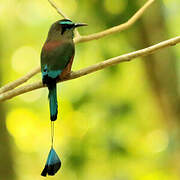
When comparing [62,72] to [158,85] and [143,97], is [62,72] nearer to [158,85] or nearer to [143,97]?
[158,85]

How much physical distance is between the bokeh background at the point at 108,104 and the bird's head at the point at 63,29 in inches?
39.4

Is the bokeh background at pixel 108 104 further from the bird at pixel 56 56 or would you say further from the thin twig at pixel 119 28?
the thin twig at pixel 119 28

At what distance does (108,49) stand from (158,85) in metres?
1.05

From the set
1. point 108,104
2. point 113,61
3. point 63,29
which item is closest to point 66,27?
point 63,29

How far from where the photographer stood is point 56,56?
4027 mm

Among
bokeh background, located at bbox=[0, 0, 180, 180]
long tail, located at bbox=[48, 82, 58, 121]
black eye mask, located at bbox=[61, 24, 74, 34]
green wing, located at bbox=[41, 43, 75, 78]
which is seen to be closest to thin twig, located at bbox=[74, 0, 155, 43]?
green wing, located at bbox=[41, 43, 75, 78]

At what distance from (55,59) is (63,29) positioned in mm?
401

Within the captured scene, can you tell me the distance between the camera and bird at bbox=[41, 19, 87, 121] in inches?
148

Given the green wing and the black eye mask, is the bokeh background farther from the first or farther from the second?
the green wing

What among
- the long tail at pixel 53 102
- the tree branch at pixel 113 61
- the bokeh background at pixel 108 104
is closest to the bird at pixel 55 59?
the long tail at pixel 53 102

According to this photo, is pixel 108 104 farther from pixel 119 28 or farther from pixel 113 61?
pixel 113 61

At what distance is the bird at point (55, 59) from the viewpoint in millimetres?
3484

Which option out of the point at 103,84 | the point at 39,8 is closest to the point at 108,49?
the point at 103,84

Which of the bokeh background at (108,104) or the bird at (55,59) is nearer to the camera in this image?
the bird at (55,59)
